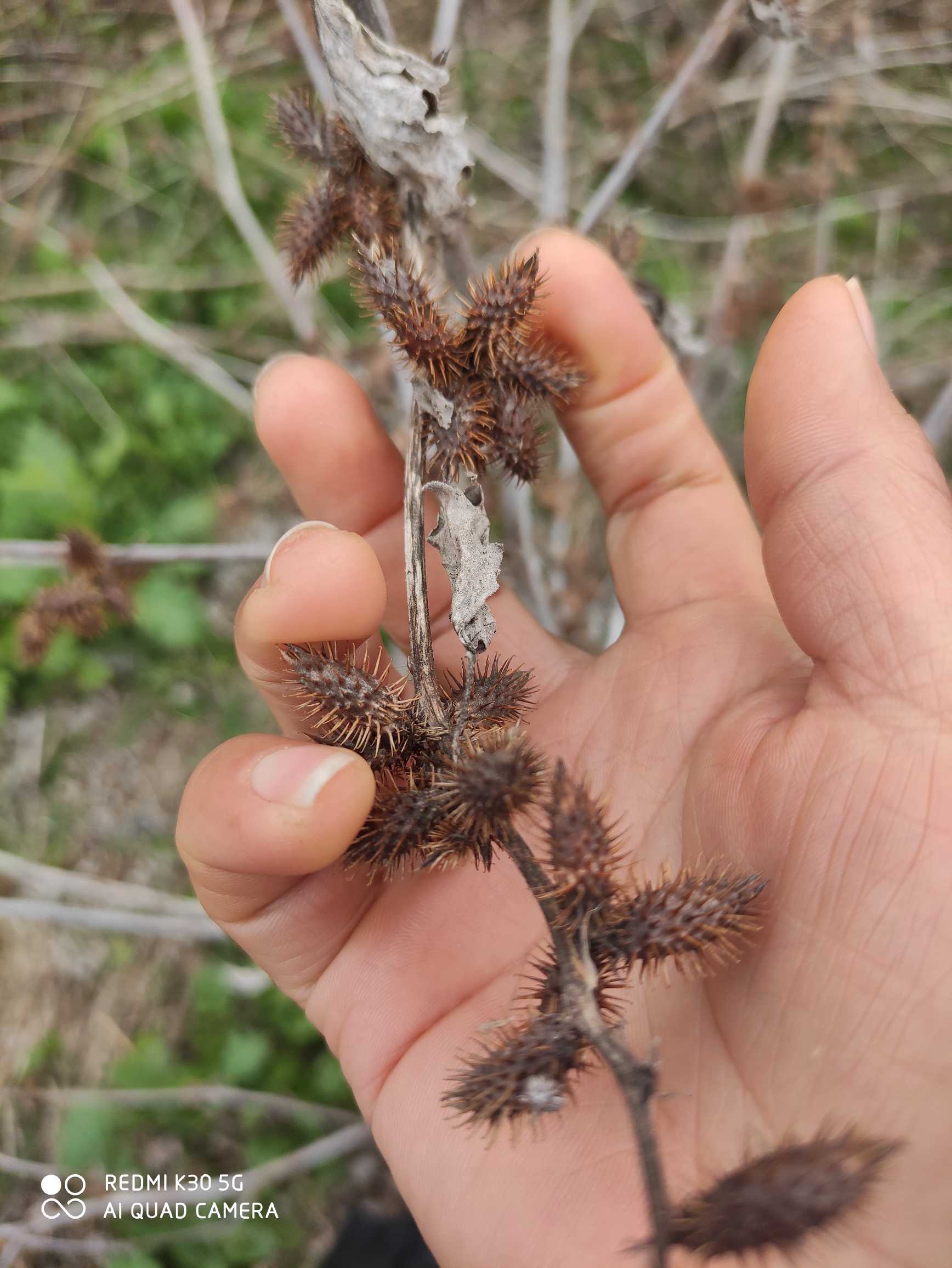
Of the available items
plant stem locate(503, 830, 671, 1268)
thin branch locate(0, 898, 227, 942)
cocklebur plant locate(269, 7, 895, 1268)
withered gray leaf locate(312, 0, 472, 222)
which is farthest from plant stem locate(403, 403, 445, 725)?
thin branch locate(0, 898, 227, 942)

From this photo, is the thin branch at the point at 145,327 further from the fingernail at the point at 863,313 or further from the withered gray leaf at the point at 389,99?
the fingernail at the point at 863,313

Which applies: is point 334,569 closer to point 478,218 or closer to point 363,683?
point 363,683

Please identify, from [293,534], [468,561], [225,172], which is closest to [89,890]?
[293,534]

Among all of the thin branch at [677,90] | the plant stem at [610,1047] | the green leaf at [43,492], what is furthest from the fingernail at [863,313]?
the green leaf at [43,492]

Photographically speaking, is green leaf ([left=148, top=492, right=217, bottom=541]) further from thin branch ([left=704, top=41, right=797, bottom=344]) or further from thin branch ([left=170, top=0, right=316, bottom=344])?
thin branch ([left=704, top=41, right=797, bottom=344])

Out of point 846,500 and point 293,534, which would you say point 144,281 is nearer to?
point 293,534

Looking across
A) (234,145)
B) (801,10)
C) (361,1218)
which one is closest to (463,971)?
(361,1218)
